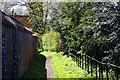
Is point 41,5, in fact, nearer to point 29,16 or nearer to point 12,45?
point 29,16

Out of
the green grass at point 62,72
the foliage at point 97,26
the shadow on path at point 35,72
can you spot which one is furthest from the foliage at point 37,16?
the green grass at point 62,72

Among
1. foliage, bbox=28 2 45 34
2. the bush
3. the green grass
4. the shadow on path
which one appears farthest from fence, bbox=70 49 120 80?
foliage, bbox=28 2 45 34

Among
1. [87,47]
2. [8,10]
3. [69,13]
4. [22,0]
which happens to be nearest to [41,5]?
[22,0]

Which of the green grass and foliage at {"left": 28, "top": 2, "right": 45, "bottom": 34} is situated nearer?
the green grass

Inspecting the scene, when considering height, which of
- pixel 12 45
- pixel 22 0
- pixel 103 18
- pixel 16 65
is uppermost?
pixel 22 0

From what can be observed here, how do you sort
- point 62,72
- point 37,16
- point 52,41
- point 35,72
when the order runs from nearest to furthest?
point 62,72, point 35,72, point 52,41, point 37,16

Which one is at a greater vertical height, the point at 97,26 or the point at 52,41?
the point at 97,26

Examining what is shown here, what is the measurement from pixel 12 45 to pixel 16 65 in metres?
0.85

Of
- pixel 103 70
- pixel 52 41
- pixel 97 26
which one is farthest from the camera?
pixel 52 41

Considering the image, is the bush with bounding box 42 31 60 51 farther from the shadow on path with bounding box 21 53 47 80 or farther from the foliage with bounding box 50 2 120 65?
the shadow on path with bounding box 21 53 47 80

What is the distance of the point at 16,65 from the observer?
9.02 meters

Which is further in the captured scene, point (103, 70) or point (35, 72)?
point (35, 72)

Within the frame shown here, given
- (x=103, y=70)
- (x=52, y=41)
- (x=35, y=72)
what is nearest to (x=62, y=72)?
(x=35, y=72)

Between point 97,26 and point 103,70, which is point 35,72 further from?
point 97,26
